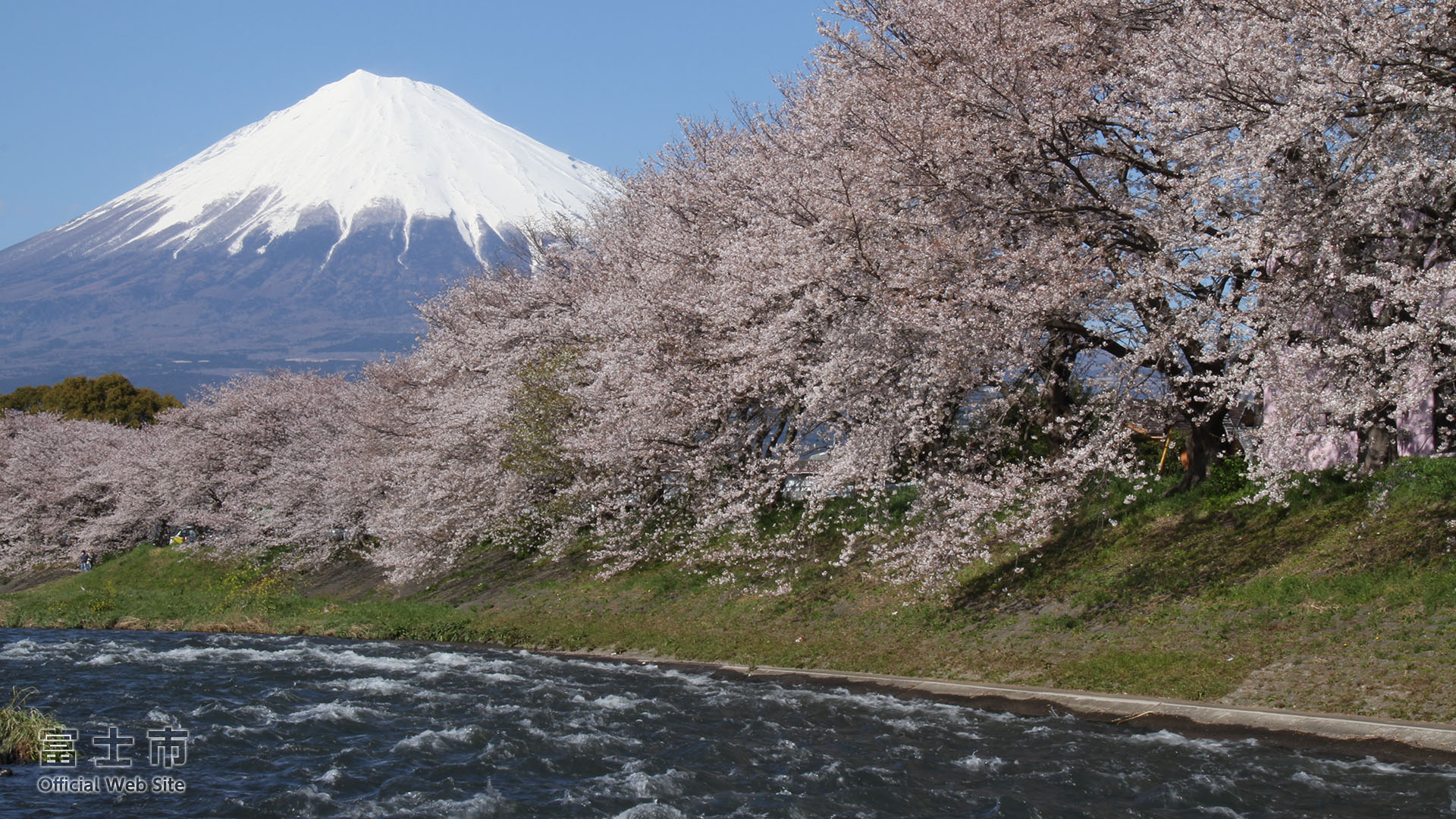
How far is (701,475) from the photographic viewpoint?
25.7m

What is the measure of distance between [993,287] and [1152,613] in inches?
246

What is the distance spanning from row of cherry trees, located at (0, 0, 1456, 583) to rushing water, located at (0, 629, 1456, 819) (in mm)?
4835

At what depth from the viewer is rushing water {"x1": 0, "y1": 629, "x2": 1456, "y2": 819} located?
1198 centimetres

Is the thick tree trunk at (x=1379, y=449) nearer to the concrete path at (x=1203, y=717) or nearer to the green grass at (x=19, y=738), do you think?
the concrete path at (x=1203, y=717)

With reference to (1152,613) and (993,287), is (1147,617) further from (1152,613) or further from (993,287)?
(993,287)

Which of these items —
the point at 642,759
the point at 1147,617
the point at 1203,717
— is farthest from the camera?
the point at 1147,617

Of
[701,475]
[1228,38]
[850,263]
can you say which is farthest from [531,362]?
[1228,38]

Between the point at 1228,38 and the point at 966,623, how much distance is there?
36.8 ft

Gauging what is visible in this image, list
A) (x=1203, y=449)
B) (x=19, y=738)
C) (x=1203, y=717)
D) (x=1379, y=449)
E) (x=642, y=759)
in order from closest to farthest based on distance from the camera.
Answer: (x=1203, y=717) < (x=642, y=759) < (x=19, y=738) < (x=1379, y=449) < (x=1203, y=449)

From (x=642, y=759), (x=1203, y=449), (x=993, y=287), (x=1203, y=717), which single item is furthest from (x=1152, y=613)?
(x=642, y=759)

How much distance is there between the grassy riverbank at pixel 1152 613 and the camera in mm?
14445

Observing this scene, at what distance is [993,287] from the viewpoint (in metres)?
17.8

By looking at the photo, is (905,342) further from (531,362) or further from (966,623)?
(531,362)

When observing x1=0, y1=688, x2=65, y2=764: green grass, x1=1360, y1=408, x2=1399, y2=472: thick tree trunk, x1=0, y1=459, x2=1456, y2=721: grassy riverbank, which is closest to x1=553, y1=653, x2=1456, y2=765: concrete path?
x1=0, y1=459, x2=1456, y2=721: grassy riverbank
